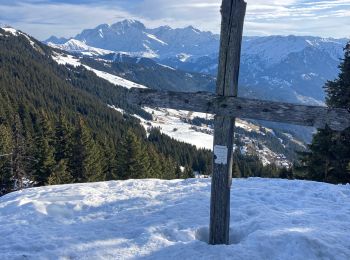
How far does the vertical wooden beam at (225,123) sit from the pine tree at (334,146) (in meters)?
16.1

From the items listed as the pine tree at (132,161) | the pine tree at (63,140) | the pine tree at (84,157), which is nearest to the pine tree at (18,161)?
the pine tree at (84,157)

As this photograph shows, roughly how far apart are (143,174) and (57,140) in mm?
11774

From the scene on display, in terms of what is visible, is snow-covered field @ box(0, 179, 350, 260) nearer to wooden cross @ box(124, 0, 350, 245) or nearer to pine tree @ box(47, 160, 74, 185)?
wooden cross @ box(124, 0, 350, 245)

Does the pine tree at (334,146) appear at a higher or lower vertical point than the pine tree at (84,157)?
higher

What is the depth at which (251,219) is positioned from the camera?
927cm

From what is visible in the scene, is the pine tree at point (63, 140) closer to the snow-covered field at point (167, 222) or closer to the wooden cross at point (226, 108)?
the snow-covered field at point (167, 222)

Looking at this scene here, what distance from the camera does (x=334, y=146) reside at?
73.9 feet

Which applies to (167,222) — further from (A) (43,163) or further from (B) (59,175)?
(A) (43,163)

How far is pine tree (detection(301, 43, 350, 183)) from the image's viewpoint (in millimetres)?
22391

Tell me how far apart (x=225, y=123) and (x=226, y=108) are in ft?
0.91

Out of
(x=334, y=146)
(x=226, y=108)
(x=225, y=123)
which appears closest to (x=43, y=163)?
(x=334, y=146)

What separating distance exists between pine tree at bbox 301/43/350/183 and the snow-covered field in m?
10.1

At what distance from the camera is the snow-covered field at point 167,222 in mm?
7660

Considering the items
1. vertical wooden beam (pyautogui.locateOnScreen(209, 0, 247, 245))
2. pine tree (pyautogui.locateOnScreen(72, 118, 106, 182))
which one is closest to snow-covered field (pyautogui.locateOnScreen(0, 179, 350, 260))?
vertical wooden beam (pyautogui.locateOnScreen(209, 0, 247, 245))
